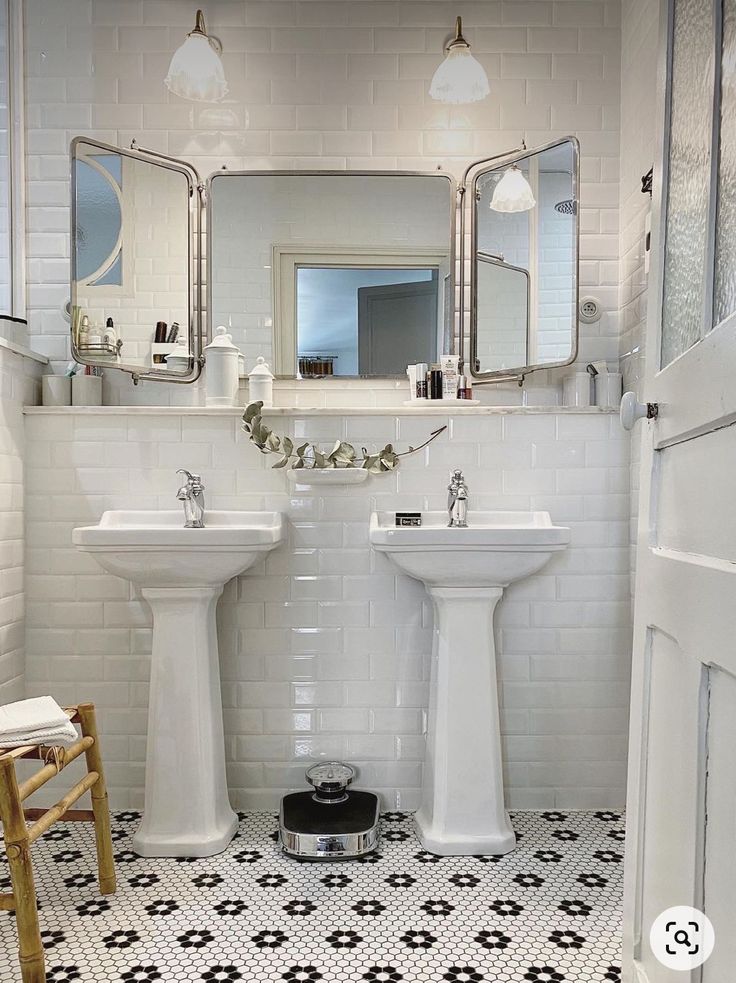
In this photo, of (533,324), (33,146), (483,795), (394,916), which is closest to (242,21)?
(33,146)

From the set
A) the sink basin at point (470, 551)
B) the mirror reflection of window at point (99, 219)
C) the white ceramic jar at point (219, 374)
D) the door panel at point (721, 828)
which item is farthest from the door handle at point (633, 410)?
the mirror reflection of window at point (99, 219)

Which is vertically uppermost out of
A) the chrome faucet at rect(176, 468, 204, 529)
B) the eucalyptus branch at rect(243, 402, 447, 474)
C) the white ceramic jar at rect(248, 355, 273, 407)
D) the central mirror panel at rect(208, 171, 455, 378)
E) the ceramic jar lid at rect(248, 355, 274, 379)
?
the central mirror panel at rect(208, 171, 455, 378)

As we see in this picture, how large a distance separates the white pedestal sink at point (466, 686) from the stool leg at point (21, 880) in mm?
1079

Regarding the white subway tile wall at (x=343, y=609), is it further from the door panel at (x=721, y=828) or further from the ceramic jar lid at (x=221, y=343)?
the door panel at (x=721, y=828)

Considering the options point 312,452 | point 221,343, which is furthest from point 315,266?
point 312,452

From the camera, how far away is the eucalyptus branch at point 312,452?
8.23 ft

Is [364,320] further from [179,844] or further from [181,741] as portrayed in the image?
[179,844]

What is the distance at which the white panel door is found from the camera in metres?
0.96

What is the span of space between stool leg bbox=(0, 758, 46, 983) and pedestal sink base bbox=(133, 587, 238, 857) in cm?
66

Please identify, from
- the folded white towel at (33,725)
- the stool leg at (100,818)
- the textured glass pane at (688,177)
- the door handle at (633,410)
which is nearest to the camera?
the textured glass pane at (688,177)

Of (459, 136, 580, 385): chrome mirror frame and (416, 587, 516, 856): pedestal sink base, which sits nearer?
(416, 587, 516, 856): pedestal sink base

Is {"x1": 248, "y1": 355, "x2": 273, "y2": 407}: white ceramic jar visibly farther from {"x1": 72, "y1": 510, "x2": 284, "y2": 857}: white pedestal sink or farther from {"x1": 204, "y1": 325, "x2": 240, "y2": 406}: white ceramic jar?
{"x1": 72, "y1": 510, "x2": 284, "y2": 857}: white pedestal sink

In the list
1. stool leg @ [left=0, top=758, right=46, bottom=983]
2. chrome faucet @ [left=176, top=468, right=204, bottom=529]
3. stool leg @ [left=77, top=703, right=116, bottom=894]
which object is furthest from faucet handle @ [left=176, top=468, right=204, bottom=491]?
stool leg @ [left=0, top=758, right=46, bottom=983]

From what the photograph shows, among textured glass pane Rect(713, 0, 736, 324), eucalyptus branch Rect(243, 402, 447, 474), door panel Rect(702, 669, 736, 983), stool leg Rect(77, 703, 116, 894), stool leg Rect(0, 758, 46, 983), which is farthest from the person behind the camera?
eucalyptus branch Rect(243, 402, 447, 474)
